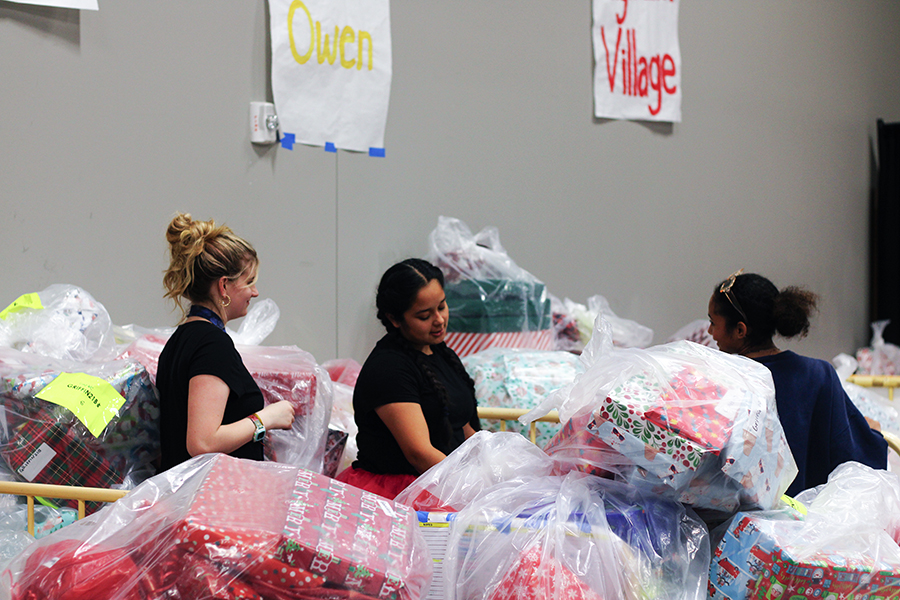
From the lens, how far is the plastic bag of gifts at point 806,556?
133 cm

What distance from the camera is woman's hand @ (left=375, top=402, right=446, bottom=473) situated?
2.04 meters

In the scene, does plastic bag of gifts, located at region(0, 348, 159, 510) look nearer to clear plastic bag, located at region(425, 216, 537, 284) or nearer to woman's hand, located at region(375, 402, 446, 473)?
woman's hand, located at region(375, 402, 446, 473)

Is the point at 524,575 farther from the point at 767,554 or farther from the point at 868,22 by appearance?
the point at 868,22

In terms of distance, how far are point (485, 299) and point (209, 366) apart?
164 centimetres

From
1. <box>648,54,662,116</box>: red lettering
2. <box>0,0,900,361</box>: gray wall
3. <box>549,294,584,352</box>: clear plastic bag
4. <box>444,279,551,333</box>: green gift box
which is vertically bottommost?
<box>549,294,584,352</box>: clear plastic bag

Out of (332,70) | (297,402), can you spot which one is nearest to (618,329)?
(332,70)

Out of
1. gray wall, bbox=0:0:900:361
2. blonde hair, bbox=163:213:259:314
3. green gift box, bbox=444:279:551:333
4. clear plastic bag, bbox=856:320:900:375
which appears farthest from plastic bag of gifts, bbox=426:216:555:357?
clear plastic bag, bbox=856:320:900:375

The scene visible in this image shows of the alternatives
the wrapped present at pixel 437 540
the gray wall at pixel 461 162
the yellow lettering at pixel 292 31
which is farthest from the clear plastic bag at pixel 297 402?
the yellow lettering at pixel 292 31

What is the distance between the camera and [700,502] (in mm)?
1442

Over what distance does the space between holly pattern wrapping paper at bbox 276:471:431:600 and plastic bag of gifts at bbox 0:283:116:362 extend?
1056 millimetres

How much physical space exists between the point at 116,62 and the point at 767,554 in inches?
91.8

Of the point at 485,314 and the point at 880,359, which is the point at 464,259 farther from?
the point at 880,359

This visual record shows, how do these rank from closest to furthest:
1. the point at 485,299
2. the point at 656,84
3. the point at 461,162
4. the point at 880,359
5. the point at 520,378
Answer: the point at 520,378
the point at 485,299
the point at 461,162
the point at 656,84
the point at 880,359

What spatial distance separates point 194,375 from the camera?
172cm
